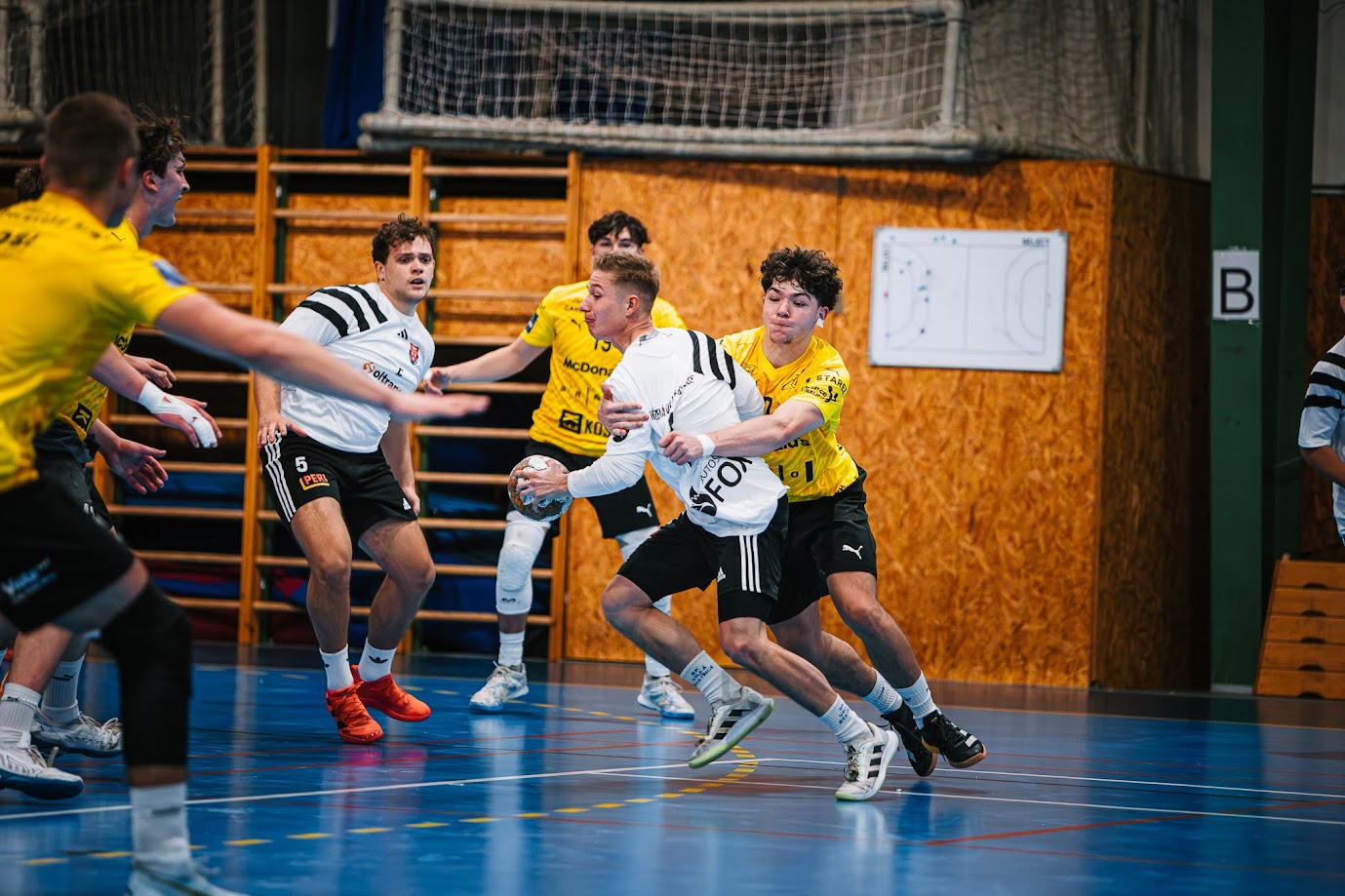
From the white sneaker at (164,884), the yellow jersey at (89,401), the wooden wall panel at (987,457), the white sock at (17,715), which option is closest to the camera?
the white sneaker at (164,884)

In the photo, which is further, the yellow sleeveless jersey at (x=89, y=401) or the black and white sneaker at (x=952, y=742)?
the black and white sneaker at (x=952, y=742)

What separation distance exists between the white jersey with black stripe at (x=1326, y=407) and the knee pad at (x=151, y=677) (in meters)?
5.17

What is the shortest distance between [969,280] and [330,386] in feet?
27.6

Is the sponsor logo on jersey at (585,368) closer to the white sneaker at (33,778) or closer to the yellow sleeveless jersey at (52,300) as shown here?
the white sneaker at (33,778)

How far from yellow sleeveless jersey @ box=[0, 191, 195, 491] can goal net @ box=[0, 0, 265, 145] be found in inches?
367

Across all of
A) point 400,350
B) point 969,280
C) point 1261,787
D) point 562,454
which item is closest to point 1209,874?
point 1261,787

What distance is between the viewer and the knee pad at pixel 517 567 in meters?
8.72

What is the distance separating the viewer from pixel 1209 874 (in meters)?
4.43

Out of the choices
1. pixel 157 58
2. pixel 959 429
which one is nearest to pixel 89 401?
pixel 959 429

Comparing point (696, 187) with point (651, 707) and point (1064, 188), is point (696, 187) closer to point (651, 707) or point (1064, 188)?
point (1064, 188)

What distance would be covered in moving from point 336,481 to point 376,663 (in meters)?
0.86

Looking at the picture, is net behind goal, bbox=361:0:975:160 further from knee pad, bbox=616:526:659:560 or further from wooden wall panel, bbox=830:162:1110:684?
knee pad, bbox=616:526:659:560

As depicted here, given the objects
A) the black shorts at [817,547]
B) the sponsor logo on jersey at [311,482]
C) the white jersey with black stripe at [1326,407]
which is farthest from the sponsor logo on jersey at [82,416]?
the white jersey with black stripe at [1326,407]

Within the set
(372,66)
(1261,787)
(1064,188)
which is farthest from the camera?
(372,66)
